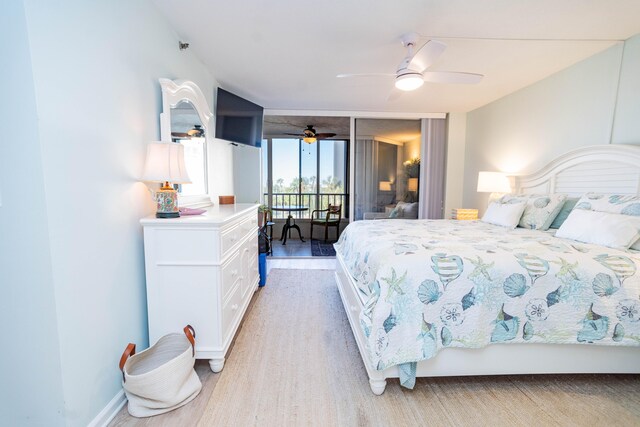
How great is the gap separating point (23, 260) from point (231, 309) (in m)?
1.16

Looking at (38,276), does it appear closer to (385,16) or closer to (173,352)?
(173,352)

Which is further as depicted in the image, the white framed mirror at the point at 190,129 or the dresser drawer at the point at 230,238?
the white framed mirror at the point at 190,129

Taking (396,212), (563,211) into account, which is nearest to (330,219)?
(396,212)

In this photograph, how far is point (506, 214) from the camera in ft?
9.44

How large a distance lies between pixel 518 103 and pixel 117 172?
4.16 meters

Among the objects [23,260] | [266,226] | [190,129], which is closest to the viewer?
[23,260]

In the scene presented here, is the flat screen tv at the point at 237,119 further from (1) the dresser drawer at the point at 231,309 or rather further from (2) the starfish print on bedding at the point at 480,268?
(2) the starfish print on bedding at the point at 480,268

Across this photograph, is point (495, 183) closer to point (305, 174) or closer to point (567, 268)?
point (567, 268)

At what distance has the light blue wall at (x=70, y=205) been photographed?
1120 millimetres

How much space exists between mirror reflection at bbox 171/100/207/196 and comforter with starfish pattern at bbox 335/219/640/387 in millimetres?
1706

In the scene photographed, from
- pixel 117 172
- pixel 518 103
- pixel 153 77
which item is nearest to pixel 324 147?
pixel 518 103

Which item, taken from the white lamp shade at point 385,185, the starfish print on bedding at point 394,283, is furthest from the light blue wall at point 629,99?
the white lamp shade at point 385,185

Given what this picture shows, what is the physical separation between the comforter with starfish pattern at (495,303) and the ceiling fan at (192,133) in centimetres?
178

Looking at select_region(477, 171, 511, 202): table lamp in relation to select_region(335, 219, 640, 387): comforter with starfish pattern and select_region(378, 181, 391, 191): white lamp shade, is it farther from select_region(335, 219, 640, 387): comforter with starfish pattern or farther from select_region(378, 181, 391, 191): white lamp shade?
select_region(335, 219, 640, 387): comforter with starfish pattern
